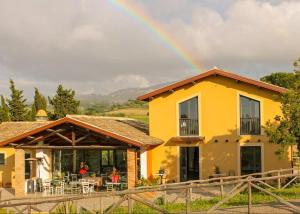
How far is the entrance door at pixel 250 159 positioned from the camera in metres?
26.2

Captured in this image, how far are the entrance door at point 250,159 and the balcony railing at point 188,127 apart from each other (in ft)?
9.16

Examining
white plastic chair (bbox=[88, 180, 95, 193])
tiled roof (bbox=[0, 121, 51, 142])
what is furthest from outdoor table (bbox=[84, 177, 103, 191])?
tiled roof (bbox=[0, 121, 51, 142])

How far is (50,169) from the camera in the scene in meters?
30.0

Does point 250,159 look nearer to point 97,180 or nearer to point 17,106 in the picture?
point 97,180

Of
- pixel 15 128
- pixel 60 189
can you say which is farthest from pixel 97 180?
pixel 15 128

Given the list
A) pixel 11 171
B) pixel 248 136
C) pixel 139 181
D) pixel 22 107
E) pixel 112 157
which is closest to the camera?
pixel 139 181

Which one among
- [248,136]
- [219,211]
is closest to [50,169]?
[248,136]

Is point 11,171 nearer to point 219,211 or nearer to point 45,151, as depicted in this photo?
point 45,151

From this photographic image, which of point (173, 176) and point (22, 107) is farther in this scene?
point (22, 107)

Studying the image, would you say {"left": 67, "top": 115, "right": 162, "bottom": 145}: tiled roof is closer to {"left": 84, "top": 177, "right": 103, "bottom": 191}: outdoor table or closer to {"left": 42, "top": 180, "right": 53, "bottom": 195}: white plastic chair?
{"left": 84, "top": 177, "right": 103, "bottom": 191}: outdoor table

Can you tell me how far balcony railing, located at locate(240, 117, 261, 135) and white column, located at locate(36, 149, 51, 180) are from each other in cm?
1191

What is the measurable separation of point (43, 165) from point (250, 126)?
41.3 feet

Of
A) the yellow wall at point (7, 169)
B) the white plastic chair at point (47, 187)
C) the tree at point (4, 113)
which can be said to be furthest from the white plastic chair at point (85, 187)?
the tree at point (4, 113)

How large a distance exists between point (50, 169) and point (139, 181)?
776cm
